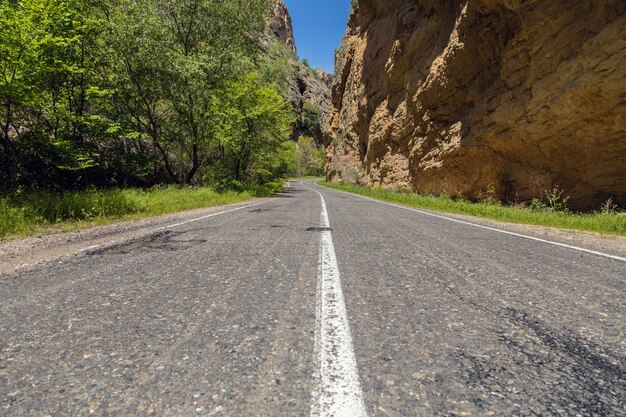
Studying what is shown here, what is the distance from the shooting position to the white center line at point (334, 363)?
1409 millimetres

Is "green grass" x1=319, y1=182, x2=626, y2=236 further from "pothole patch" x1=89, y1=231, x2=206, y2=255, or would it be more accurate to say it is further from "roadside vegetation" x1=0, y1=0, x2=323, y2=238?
"roadside vegetation" x1=0, y1=0, x2=323, y2=238

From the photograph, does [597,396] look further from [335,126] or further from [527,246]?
[335,126]

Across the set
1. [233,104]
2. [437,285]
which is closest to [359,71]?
[233,104]

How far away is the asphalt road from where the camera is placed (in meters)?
1.48

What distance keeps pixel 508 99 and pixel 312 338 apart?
55.0 feet

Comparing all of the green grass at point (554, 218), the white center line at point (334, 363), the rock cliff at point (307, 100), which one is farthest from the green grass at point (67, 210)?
the rock cliff at point (307, 100)

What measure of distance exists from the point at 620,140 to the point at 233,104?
71.2ft

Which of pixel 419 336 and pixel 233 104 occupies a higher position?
pixel 233 104

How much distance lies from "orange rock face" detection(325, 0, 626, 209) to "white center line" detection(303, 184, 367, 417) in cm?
1396

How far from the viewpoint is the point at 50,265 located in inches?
160

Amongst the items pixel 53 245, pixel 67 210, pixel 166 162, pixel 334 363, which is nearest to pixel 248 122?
pixel 166 162

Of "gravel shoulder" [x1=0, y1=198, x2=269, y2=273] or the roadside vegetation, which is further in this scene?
the roadside vegetation

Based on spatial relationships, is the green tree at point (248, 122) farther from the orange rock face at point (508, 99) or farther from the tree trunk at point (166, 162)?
the orange rock face at point (508, 99)

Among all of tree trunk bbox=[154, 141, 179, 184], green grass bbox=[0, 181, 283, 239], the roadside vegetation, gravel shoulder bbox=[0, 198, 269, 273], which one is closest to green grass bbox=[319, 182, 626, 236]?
gravel shoulder bbox=[0, 198, 269, 273]
